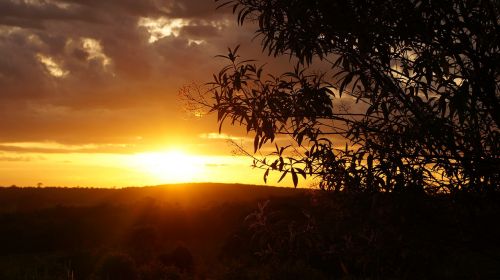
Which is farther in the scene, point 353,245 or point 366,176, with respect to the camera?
point 353,245

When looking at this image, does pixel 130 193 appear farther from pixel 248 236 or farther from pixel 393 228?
pixel 393 228

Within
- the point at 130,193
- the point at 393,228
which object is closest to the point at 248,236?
the point at 393,228

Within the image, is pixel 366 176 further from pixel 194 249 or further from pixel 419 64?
pixel 194 249

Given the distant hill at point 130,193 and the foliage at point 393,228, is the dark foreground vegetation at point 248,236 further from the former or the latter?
the distant hill at point 130,193

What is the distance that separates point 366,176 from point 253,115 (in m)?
1.40

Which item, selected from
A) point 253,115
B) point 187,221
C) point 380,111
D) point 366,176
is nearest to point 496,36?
point 380,111

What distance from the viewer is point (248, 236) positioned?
24.2 m

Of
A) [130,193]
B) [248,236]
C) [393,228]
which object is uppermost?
[130,193]

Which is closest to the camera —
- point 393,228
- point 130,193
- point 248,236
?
point 393,228

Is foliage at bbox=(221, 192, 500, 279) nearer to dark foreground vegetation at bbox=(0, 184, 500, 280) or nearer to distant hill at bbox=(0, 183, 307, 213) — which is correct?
dark foreground vegetation at bbox=(0, 184, 500, 280)

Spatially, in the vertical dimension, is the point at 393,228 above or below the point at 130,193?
below

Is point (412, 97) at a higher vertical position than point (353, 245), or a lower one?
higher

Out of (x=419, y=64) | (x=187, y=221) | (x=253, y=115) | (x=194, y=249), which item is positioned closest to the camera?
(x=419, y=64)

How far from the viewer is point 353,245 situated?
6.95m
